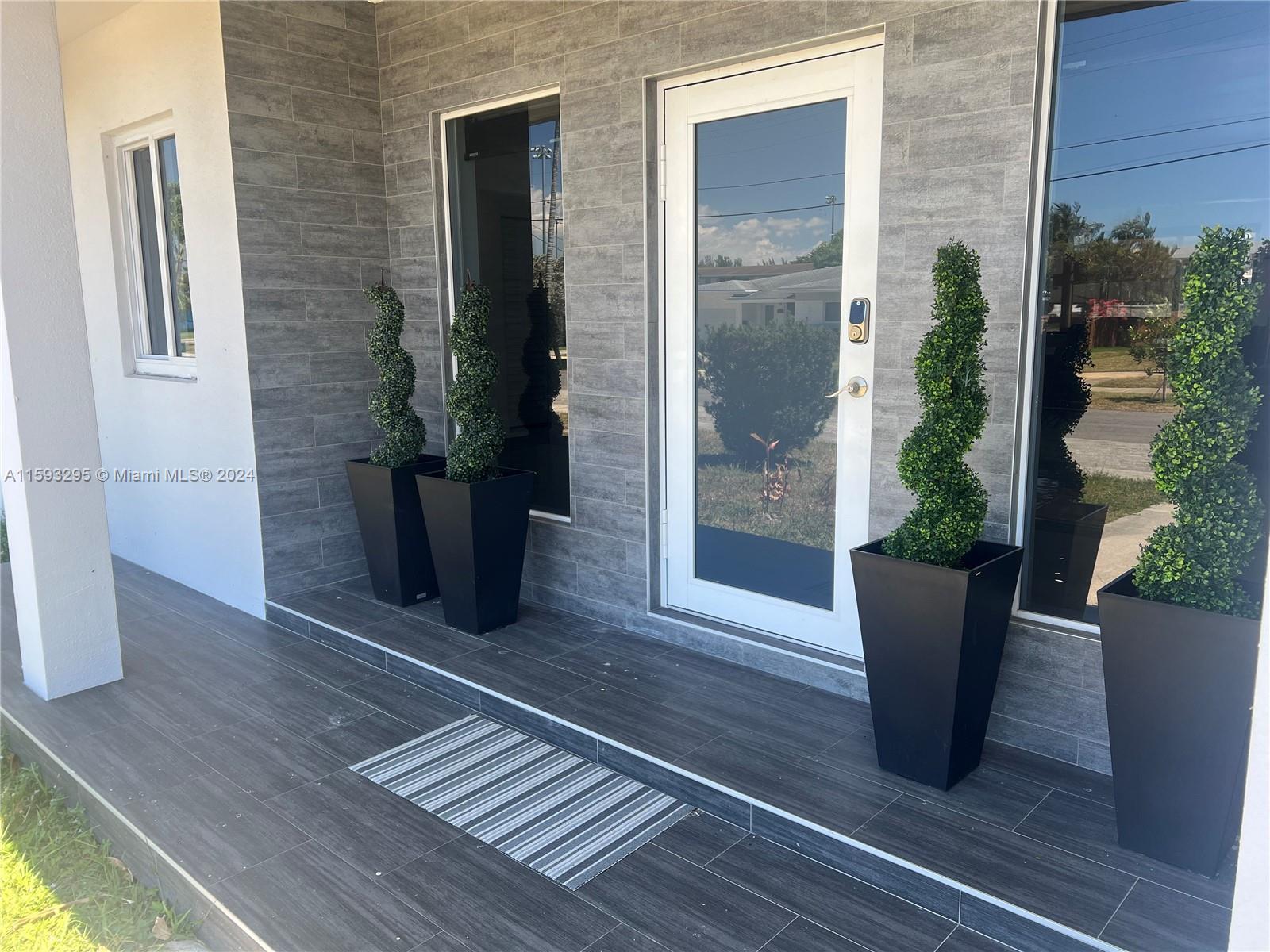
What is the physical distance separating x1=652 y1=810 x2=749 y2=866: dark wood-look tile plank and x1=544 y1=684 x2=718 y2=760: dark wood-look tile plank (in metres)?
0.24

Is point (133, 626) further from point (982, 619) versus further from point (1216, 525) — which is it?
point (1216, 525)

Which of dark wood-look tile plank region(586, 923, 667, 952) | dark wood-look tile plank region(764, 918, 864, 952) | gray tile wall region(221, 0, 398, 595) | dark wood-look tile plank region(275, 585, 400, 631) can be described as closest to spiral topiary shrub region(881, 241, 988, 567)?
dark wood-look tile plank region(764, 918, 864, 952)

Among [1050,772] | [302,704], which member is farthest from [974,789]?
[302,704]

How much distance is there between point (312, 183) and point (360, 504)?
1.64 metres

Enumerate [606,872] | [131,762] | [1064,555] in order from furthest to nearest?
[131,762] → [1064,555] → [606,872]

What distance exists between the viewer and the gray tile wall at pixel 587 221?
2.86 meters

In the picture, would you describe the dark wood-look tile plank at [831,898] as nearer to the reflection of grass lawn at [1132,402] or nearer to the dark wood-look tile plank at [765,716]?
the dark wood-look tile plank at [765,716]

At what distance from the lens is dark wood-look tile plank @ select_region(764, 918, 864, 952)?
221 centimetres

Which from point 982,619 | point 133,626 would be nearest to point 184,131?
point 133,626

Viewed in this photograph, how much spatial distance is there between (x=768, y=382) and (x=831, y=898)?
6.24 ft

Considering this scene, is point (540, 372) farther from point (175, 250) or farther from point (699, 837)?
point (699, 837)

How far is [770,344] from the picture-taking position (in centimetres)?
357

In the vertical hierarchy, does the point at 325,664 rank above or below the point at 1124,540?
below

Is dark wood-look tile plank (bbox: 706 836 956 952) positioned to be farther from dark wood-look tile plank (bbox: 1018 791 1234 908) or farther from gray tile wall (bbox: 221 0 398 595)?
gray tile wall (bbox: 221 0 398 595)
